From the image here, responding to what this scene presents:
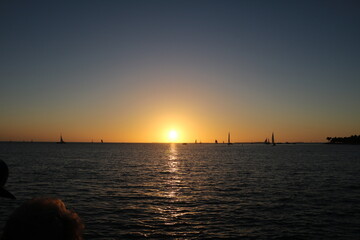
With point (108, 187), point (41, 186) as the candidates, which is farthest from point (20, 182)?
point (108, 187)

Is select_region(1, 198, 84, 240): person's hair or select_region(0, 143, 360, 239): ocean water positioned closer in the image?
select_region(1, 198, 84, 240): person's hair

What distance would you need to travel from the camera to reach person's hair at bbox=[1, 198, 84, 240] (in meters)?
2.54

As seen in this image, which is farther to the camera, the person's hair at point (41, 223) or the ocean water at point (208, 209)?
the ocean water at point (208, 209)

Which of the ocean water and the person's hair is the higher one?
the person's hair

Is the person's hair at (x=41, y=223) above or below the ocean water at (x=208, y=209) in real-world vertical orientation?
above

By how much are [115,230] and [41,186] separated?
74.6ft

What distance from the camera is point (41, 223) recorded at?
8.39ft

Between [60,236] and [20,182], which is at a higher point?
[60,236]

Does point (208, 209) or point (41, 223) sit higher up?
point (41, 223)

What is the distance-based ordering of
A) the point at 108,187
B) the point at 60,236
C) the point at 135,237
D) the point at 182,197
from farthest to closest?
1. the point at 108,187
2. the point at 182,197
3. the point at 135,237
4. the point at 60,236

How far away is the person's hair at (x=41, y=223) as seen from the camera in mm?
2539

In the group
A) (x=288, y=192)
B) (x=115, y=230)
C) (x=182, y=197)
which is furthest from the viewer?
(x=288, y=192)

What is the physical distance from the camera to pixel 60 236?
2.57 m

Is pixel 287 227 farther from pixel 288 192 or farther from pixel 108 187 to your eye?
pixel 108 187
